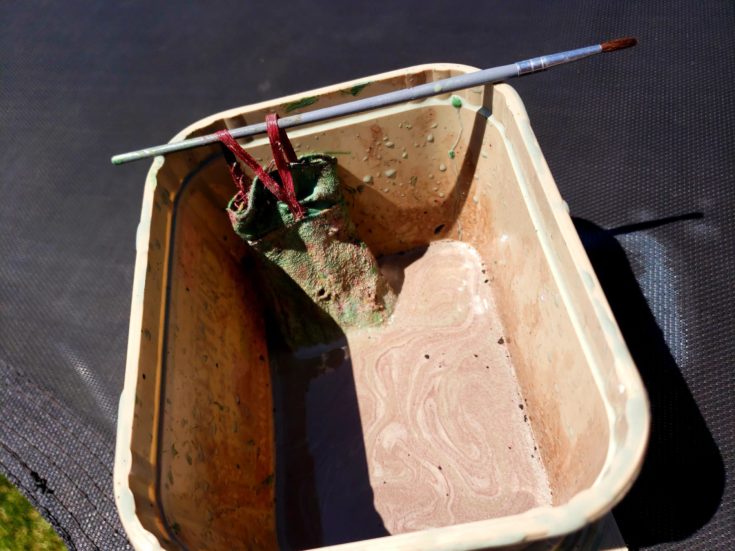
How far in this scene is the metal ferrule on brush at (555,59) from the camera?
0.97m

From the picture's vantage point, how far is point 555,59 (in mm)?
986

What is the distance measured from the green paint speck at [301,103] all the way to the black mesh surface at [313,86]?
774 mm

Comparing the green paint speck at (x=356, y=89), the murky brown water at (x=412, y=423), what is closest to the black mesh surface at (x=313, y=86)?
the murky brown water at (x=412, y=423)

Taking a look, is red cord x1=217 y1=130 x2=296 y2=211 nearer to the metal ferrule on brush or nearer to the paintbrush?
the paintbrush

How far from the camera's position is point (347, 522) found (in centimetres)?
114

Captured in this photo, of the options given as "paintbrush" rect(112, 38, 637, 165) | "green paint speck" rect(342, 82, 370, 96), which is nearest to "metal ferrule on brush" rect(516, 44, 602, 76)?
"paintbrush" rect(112, 38, 637, 165)

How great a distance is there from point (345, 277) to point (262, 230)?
0.26m

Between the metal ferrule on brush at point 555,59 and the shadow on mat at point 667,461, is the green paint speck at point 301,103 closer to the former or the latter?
the metal ferrule on brush at point 555,59

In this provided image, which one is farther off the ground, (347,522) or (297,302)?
(297,302)

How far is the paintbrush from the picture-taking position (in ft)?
3.23

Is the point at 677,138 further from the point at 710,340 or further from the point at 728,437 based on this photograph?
the point at 728,437

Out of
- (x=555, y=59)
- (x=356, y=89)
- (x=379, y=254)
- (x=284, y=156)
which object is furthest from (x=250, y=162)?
(x=555, y=59)

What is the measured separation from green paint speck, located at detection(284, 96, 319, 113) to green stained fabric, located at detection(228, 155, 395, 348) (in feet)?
0.41

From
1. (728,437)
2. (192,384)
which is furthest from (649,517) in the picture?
(192,384)
